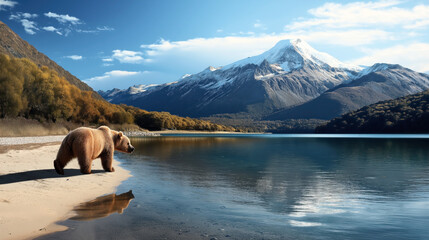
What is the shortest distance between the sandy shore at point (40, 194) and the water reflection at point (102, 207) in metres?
0.35

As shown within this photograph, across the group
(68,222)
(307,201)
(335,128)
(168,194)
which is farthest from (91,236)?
(335,128)

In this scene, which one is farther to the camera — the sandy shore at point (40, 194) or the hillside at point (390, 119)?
the hillside at point (390, 119)

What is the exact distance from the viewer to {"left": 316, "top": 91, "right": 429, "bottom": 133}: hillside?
5689 inches

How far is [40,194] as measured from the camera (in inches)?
439

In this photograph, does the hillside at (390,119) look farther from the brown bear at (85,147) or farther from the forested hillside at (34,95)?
the brown bear at (85,147)

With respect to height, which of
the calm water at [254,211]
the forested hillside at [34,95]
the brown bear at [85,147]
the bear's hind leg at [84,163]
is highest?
the forested hillside at [34,95]

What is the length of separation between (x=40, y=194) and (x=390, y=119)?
564ft

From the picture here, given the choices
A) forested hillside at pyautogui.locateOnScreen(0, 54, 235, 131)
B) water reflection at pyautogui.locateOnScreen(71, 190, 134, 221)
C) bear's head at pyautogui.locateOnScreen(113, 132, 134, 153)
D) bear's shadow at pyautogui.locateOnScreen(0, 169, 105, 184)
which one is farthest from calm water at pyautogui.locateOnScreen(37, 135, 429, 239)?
forested hillside at pyautogui.locateOnScreen(0, 54, 235, 131)

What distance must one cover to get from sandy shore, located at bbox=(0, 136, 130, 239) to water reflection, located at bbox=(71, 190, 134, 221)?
1.14 feet

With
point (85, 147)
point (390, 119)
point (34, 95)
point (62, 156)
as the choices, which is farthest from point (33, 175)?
point (390, 119)

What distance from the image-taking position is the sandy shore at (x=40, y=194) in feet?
25.8

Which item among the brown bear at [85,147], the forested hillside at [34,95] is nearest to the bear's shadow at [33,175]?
the brown bear at [85,147]

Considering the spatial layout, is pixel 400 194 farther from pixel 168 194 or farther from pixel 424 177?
pixel 168 194

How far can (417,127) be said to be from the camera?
5620 inches
